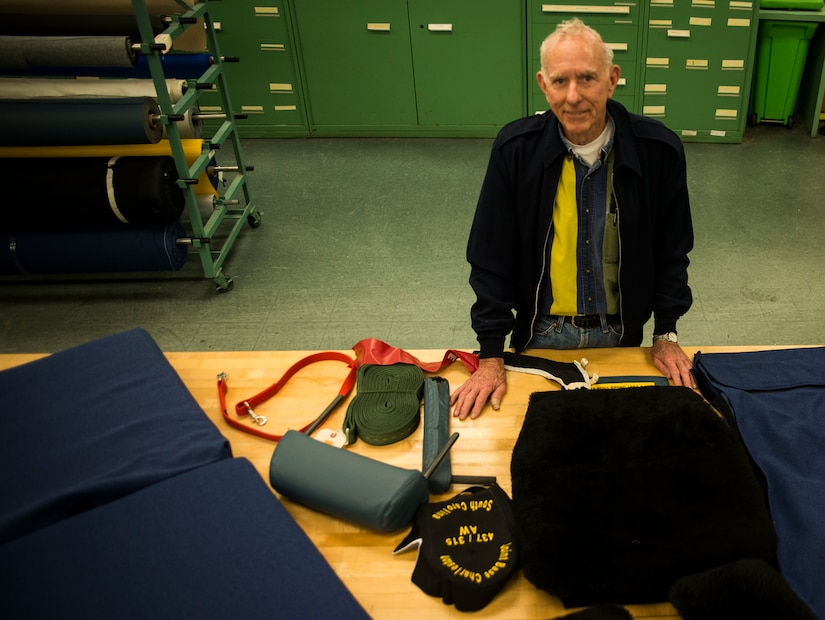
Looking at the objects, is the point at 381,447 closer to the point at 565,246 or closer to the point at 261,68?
the point at 565,246

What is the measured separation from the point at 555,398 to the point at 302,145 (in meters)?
4.44

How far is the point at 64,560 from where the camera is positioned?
1118 mm

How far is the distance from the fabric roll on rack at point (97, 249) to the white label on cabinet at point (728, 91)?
3.83 m

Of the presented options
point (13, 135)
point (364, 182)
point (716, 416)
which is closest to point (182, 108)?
point (13, 135)

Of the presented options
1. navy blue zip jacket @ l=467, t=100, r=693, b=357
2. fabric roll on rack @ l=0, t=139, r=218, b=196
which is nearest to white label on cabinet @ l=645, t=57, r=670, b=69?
fabric roll on rack @ l=0, t=139, r=218, b=196

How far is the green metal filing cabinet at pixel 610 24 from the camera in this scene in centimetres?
474

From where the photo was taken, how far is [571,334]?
194 centimetres

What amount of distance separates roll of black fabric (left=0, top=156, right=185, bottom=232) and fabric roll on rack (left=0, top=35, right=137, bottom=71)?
0.47m

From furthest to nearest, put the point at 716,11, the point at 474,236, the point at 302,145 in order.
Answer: the point at 302,145 → the point at 716,11 → the point at 474,236

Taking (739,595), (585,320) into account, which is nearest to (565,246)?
(585,320)

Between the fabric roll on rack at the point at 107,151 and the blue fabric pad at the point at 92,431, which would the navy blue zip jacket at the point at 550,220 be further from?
the fabric roll on rack at the point at 107,151

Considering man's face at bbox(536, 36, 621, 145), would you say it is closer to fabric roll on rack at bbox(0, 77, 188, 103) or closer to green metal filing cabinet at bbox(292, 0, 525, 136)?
fabric roll on rack at bbox(0, 77, 188, 103)

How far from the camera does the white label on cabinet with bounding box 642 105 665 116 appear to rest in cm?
504

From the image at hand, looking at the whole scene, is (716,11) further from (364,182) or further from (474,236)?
(474,236)
